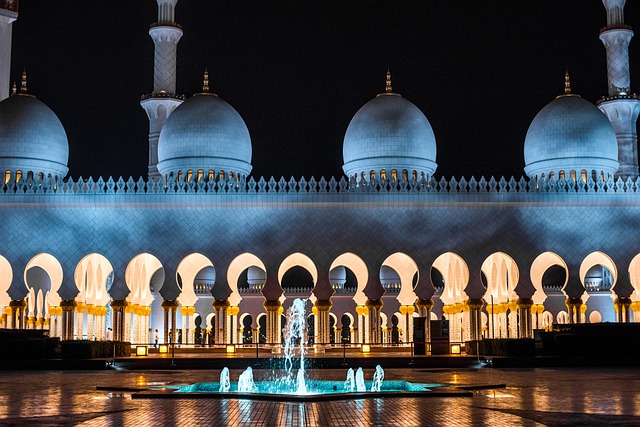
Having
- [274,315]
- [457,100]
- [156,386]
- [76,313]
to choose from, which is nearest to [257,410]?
[156,386]

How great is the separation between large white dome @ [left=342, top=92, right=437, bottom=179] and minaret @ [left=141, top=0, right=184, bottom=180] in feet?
16.7

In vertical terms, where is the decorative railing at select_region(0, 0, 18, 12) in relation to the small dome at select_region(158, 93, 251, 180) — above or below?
above

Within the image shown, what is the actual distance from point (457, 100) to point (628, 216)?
27.6 ft

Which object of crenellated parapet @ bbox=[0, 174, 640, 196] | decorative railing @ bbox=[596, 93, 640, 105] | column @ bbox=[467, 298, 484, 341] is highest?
decorative railing @ bbox=[596, 93, 640, 105]

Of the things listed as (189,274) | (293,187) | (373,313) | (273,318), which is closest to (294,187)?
(293,187)

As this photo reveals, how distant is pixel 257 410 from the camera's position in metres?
7.87

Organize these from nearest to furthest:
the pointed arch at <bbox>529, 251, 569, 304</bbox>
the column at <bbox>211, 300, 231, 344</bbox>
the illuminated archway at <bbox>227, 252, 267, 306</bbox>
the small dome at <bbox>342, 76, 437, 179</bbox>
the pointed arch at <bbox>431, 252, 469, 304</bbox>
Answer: the column at <bbox>211, 300, 231, 344</bbox> < the illuminated archway at <bbox>227, 252, 267, 306</bbox> < the pointed arch at <bbox>529, 251, 569, 304</bbox> < the small dome at <bbox>342, 76, 437, 179</bbox> < the pointed arch at <bbox>431, 252, 469, 304</bbox>

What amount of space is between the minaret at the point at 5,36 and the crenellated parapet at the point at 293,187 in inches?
268

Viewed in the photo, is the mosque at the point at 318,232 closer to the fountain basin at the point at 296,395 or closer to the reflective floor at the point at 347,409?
the reflective floor at the point at 347,409

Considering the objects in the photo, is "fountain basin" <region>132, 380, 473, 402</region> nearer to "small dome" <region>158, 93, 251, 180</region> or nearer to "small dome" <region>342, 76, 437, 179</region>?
"small dome" <region>158, 93, 251, 180</region>

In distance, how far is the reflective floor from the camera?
705 centimetres

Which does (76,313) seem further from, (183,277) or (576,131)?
(576,131)

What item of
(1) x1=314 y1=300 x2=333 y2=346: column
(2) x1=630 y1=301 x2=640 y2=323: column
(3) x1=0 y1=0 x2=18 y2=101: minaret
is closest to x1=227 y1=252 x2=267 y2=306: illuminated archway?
(1) x1=314 y1=300 x2=333 y2=346: column

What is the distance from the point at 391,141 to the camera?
22375 millimetres
